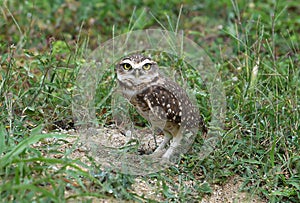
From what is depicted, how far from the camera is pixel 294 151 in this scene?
4.22m

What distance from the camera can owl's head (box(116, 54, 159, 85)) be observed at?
3.84m

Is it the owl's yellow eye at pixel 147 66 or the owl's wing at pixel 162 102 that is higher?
the owl's yellow eye at pixel 147 66

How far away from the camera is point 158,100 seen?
152 inches

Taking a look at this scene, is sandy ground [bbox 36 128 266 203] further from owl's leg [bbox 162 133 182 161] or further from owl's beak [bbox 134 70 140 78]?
owl's beak [bbox 134 70 140 78]

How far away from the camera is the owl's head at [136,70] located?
12.6 ft

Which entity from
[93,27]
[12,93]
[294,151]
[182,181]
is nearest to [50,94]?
[12,93]

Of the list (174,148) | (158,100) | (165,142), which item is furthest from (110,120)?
(158,100)

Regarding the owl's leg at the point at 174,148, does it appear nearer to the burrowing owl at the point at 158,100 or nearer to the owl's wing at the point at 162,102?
the burrowing owl at the point at 158,100

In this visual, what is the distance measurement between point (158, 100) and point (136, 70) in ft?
0.80

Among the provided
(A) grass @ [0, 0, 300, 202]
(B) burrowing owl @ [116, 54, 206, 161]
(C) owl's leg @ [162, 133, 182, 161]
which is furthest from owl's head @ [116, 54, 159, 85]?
(A) grass @ [0, 0, 300, 202]

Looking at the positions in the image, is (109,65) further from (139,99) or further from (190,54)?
(139,99)

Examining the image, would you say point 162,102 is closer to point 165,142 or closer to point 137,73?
point 137,73

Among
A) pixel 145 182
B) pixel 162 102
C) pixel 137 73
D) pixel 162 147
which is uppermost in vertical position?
pixel 137 73

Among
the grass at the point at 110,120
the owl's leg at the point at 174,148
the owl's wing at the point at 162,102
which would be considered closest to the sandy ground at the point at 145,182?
the grass at the point at 110,120
